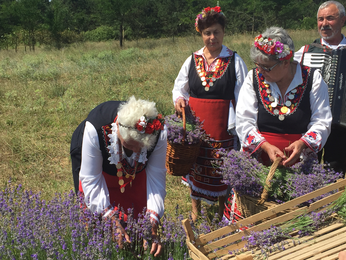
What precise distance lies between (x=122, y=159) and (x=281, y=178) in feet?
3.79

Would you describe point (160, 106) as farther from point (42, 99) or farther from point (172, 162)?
point (172, 162)

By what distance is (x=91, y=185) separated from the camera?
235cm

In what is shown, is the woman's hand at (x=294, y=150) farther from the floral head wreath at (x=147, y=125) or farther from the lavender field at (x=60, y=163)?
the floral head wreath at (x=147, y=125)

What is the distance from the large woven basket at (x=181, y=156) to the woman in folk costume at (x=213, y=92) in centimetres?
30

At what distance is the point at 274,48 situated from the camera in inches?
83.0

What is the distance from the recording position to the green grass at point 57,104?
14.8ft

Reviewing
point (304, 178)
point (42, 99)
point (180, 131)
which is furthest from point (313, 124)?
point (42, 99)

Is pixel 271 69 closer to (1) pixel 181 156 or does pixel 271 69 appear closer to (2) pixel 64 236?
(1) pixel 181 156

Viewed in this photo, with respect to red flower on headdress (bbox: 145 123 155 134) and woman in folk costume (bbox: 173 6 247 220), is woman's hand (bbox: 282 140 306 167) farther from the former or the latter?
woman in folk costume (bbox: 173 6 247 220)

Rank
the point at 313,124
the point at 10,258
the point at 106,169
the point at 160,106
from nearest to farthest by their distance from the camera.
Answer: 1. the point at 10,258
2. the point at 313,124
3. the point at 106,169
4. the point at 160,106

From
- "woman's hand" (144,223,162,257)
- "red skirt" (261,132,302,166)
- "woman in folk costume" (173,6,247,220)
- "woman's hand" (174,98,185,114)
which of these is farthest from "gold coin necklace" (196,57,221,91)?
"woman's hand" (144,223,162,257)

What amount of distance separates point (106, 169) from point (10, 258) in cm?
93

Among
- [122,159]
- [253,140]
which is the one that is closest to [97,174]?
[122,159]

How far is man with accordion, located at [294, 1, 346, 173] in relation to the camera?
2914 millimetres
